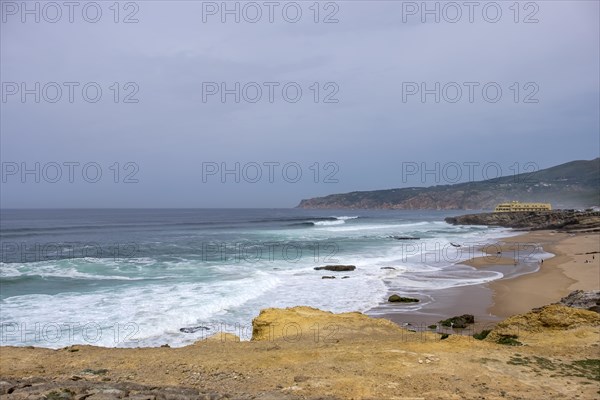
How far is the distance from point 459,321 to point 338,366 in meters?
7.93

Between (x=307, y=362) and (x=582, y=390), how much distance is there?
5.16m

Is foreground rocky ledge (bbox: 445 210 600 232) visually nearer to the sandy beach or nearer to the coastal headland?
the sandy beach

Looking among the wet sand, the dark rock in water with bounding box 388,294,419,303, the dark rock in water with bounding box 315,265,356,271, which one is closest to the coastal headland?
the wet sand

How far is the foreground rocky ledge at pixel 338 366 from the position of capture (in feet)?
24.0

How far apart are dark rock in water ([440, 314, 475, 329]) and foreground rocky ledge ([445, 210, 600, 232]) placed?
5227cm

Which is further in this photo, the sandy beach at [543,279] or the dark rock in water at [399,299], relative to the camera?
the dark rock in water at [399,299]

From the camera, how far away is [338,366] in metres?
8.74

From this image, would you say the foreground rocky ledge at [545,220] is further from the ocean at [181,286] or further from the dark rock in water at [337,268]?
the dark rock in water at [337,268]

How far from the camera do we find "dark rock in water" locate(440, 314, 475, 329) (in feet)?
48.3

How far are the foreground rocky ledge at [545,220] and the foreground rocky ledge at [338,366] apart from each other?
5679 cm

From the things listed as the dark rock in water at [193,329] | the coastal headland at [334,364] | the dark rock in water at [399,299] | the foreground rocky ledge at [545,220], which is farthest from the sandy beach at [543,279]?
the foreground rocky ledge at [545,220]

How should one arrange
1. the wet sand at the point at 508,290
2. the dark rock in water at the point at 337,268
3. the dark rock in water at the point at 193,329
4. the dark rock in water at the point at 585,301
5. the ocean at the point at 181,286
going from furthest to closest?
the dark rock in water at the point at 337,268 → the wet sand at the point at 508,290 → the ocean at the point at 181,286 → the dark rock in water at the point at 193,329 → the dark rock in water at the point at 585,301

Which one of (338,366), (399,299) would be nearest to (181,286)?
(399,299)

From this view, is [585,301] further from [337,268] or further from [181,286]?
[181,286]
